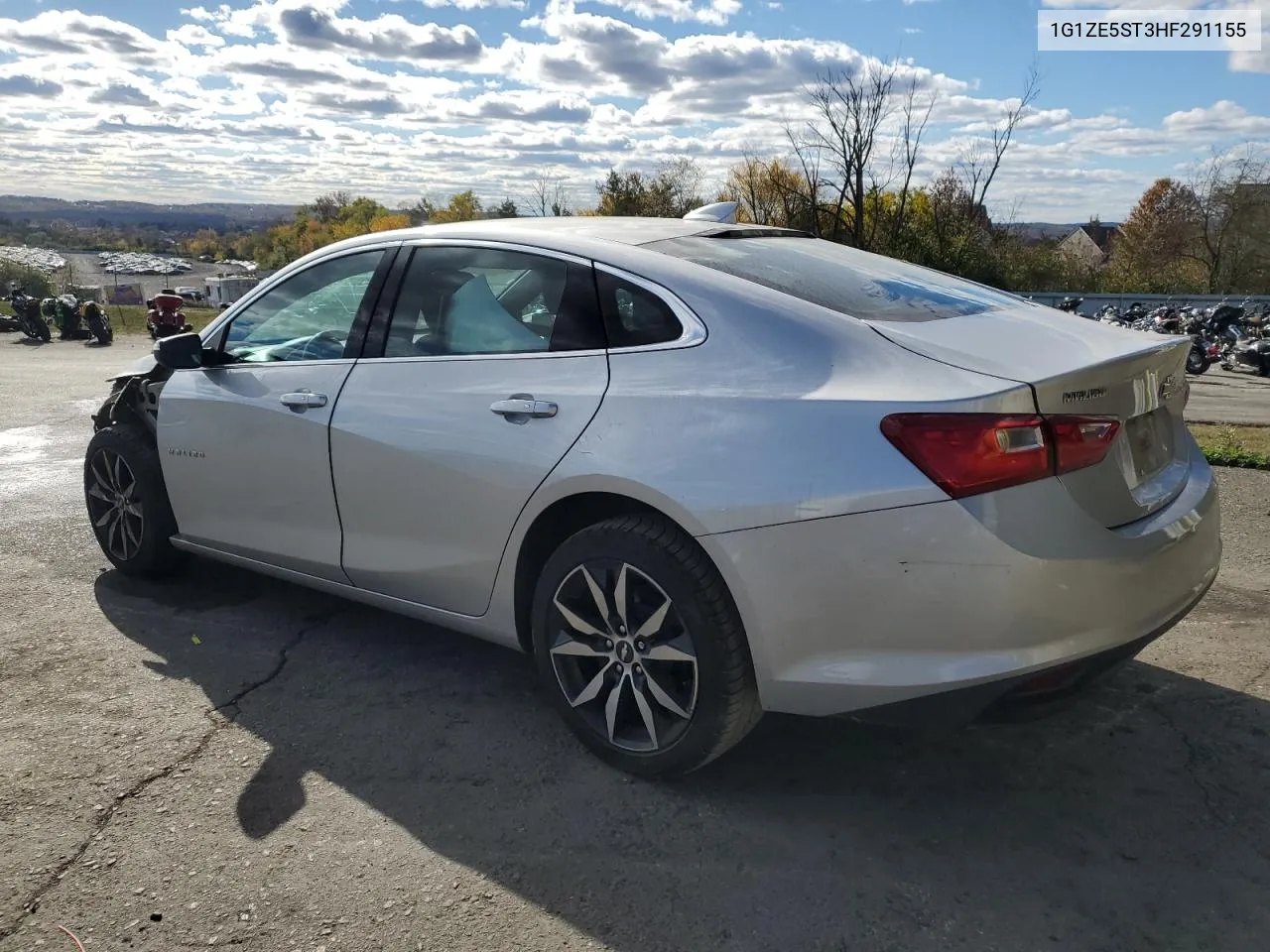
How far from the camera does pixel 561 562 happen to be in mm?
3102

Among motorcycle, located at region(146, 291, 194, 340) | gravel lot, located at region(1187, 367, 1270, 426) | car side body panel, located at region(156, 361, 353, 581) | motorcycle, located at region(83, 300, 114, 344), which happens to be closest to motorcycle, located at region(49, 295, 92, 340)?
motorcycle, located at region(83, 300, 114, 344)

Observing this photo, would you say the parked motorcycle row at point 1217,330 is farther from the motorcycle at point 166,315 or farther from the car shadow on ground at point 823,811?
the motorcycle at point 166,315

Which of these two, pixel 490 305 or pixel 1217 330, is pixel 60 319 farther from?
pixel 1217 330

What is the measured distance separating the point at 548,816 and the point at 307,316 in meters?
2.29

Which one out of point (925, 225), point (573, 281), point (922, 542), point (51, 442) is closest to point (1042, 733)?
point (922, 542)

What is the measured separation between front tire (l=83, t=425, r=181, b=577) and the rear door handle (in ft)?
7.60

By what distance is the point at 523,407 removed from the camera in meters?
3.18

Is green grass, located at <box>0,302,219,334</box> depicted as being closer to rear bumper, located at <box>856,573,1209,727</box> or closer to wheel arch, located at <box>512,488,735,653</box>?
wheel arch, located at <box>512,488,735,653</box>

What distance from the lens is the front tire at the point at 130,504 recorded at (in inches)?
187

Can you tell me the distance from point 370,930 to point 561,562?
1.13 m

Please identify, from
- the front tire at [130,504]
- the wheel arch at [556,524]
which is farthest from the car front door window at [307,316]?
the wheel arch at [556,524]

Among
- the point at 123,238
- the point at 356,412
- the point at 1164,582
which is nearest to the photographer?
the point at 1164,582

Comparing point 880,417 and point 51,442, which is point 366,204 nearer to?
point 51,442

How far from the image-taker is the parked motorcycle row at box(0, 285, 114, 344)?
23875mm
